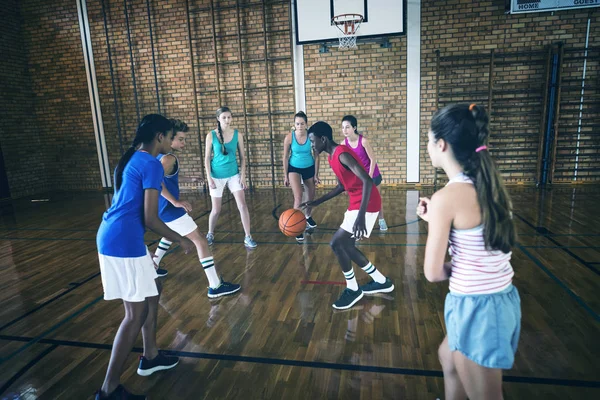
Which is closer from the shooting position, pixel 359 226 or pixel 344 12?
pixel 359 226

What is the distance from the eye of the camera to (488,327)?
1.29 meters

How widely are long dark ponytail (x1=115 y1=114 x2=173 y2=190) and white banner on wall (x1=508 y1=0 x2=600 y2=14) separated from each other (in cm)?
711

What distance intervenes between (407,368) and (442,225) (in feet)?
4.49

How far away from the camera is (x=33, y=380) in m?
2.31

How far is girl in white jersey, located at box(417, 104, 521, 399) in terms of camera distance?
126 centimetres

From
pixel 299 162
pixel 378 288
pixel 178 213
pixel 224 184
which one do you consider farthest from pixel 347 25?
pixel 378 288

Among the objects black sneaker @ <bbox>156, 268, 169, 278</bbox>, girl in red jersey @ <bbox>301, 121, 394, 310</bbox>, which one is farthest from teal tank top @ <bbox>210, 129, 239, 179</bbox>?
girl in red jersey @ <bbox>301, 121, 394, 310</bbox>

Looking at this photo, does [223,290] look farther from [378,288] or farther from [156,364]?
[378,288]

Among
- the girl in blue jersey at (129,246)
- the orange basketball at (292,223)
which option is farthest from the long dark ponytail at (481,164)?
the orange basketball at (292,223)

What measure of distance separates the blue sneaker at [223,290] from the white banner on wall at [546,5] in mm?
6879

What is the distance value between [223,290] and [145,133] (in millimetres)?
A: 1786

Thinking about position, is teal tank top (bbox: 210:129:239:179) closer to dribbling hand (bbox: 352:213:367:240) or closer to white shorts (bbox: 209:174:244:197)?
white shorts (bbox: 209:174:244:197)

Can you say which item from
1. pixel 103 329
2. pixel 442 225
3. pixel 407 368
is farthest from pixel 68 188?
pixel 442 225

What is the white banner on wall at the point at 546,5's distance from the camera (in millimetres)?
6438
